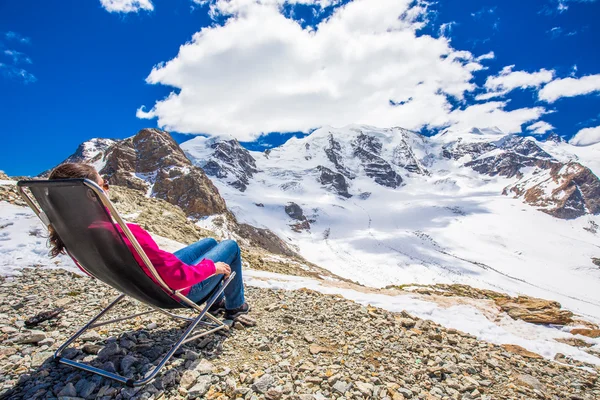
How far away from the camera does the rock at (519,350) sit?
18.6 feet

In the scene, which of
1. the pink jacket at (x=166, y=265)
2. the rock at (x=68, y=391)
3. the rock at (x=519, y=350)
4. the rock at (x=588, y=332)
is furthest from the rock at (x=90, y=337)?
the rock at (x=588, y=332)

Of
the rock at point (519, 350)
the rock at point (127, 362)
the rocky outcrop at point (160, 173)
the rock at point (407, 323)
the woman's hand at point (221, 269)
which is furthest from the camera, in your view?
the rocky outcrop at point (160, 173)

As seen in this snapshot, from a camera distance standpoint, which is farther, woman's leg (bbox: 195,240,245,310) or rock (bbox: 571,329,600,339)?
rock (bbox: 571,329,600,339)

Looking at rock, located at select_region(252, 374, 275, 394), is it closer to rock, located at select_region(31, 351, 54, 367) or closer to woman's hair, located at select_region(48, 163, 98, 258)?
rock, located at select_region(31, 351, 54, 367)

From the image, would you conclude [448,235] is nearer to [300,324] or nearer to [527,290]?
[527,290]

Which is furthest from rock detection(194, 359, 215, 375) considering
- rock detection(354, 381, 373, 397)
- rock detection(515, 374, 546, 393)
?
rock detection(515, 374, 546, 393)

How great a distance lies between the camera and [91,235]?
311cm

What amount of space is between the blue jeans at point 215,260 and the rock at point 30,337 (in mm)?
1998

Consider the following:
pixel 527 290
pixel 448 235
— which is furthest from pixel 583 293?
pixel 448 235

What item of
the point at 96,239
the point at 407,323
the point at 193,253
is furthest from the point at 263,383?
the point at 407,323

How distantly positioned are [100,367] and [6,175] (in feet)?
96.6

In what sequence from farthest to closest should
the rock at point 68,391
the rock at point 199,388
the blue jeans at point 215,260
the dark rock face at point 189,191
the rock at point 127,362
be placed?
the dark rock face at point 189,191, the blue jeans at point 215,260, the rock at point 127,362, the rock at point 199,388, the rock at point 68,391

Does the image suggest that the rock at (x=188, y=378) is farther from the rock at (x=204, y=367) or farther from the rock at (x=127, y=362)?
the rock at (x=127, y=362)

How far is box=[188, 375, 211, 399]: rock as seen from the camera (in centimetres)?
319
